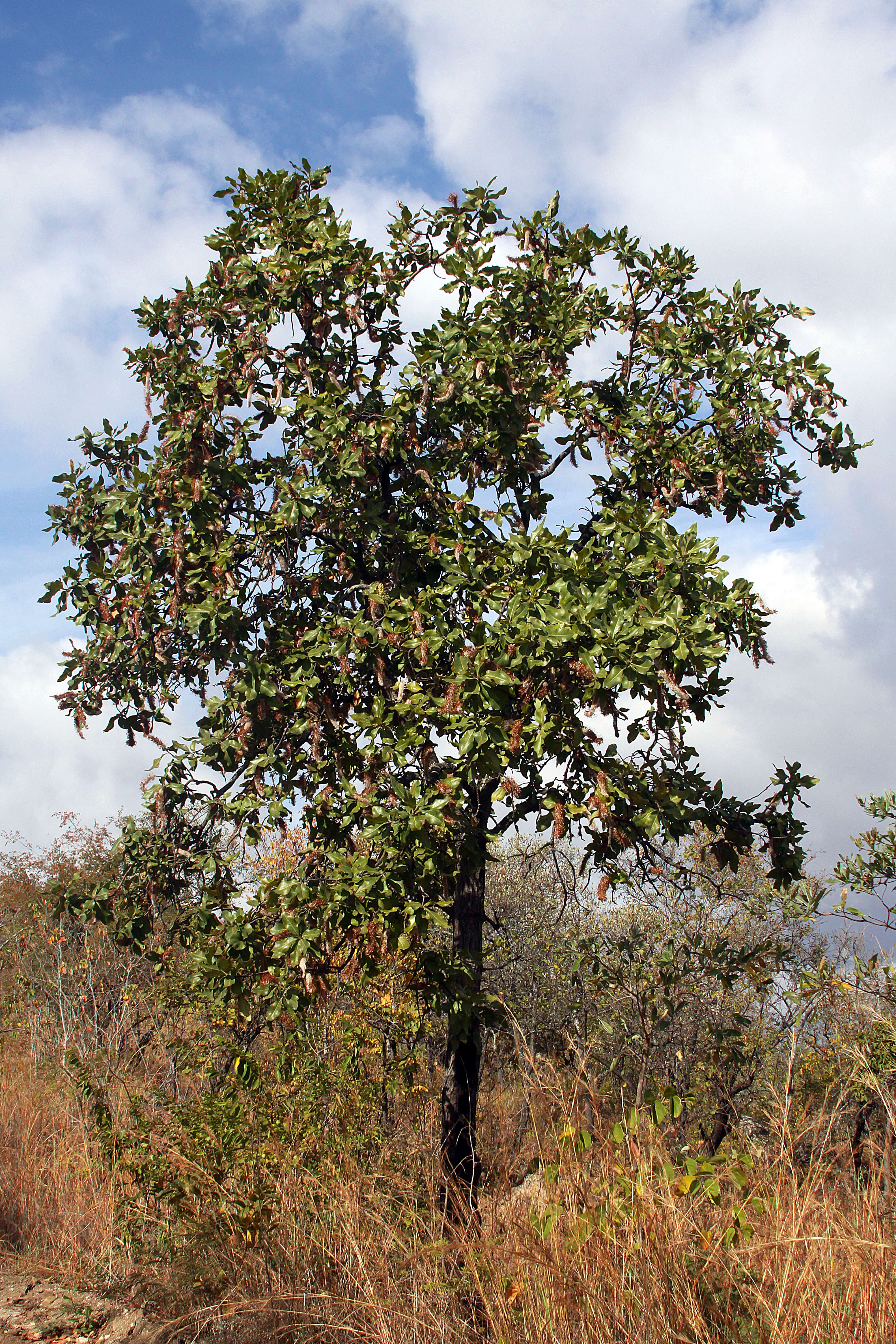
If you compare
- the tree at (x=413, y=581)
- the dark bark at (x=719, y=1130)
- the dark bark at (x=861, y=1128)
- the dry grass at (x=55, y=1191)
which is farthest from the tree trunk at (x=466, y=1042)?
the dark bark at (x=719, y=1130)

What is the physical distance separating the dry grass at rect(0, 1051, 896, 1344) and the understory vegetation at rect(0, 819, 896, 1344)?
0.05ft

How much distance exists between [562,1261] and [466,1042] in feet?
5.28

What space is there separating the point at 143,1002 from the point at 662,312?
9.75m

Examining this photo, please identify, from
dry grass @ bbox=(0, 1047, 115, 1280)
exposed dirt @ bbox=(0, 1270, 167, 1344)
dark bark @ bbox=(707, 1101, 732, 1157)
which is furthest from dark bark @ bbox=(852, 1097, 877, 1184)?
dry grass @ bbox=(0, 1047, 115, 1280)

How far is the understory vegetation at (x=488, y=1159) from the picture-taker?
Result: 3305mm

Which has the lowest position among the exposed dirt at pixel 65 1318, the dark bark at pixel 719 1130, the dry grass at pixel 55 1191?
the exposed dirt at pixel 65 1318

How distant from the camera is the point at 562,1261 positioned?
3418 millimetres

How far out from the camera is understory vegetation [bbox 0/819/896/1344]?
10.8 feet

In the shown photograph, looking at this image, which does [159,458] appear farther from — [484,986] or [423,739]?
[484,986]

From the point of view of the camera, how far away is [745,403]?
6.45 meters

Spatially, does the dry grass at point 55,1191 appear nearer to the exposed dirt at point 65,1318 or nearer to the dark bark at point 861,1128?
the exposed dirt at point 65,1318

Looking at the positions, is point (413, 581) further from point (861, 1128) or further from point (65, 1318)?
point (861, 1128)

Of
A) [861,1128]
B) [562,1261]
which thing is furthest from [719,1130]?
[562,1261]

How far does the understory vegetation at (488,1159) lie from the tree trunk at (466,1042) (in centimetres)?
17
